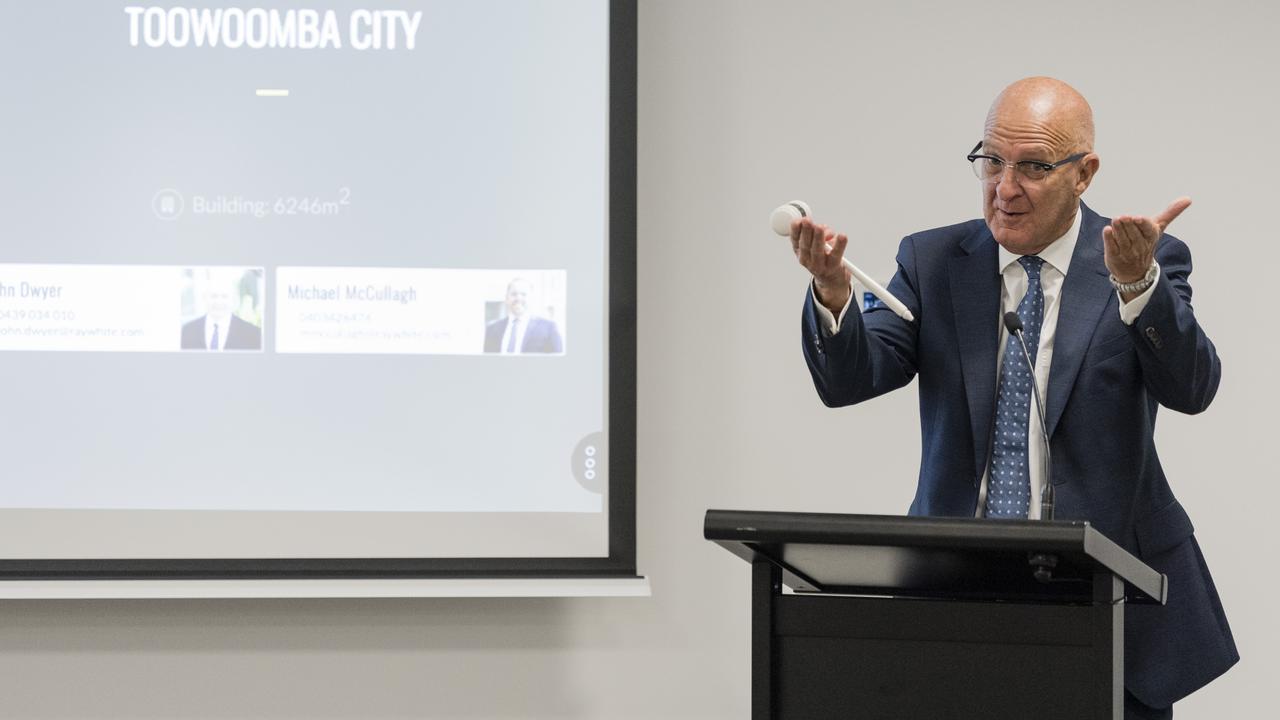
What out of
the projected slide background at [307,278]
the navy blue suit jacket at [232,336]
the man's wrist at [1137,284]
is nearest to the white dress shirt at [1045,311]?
the man's wrist at [1137,284]

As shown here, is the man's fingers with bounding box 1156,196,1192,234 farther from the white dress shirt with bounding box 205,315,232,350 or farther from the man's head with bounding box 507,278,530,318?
the white dress shirt with bounding box 205,315,232,350

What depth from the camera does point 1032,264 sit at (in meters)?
1.88

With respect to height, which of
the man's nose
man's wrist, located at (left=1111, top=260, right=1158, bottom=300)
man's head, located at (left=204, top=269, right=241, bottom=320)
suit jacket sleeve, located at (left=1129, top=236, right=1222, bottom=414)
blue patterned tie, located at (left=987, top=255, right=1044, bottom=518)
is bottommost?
blue patterned tie, located at (left=987, top=255, right=1044, bottom=518)

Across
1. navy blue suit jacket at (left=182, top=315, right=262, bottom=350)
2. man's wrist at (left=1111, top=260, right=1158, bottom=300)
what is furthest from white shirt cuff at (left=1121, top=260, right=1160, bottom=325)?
navy blue suit jacket at (left=182, top=315, right=262, bottom=350)

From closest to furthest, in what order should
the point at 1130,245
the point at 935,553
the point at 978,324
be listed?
the point at 935,553
the point at 1130,245
the point at 978,324

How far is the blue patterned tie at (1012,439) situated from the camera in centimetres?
178

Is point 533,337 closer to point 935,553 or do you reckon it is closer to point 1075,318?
point 1075,318

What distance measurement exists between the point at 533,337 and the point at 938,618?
5.79ft

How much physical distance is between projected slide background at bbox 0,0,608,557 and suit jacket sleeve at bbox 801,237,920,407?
125cm

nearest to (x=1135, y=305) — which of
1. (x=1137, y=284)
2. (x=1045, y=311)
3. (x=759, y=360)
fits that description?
(x=1137, y=284)

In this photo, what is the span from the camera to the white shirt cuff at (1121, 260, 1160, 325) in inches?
61.6

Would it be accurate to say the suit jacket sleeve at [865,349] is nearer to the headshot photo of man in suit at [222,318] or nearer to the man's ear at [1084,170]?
the man's ear at [1084,170]

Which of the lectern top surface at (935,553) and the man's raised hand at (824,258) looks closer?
the lectern top surface at (935,553)

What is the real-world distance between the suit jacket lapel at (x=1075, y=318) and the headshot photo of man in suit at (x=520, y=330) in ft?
4.95
